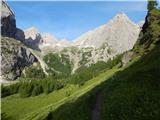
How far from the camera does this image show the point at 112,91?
51.5 meters

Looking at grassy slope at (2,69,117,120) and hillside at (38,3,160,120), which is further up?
hillside at (38,3,160,120)

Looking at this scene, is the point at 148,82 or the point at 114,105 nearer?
the point at 114,105

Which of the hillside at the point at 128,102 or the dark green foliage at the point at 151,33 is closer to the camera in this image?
the hillside at the point at 128,102

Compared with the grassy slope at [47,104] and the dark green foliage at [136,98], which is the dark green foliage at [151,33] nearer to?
the grassy slope at [47,104]

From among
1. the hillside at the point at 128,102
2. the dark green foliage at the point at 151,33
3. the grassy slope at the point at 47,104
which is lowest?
the grassy slope at the point at 47,104

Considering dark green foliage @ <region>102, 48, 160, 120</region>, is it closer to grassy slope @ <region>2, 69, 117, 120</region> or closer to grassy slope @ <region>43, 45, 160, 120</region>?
grassy slope @ <region>43, 45, 160, 120</region>

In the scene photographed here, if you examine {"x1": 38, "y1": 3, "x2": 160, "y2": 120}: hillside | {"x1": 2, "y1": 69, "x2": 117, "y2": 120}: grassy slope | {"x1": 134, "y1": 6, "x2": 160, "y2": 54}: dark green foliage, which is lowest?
{"x1": 2, "y1": 69, "x2": 117, "y2": 120}: grassy slope

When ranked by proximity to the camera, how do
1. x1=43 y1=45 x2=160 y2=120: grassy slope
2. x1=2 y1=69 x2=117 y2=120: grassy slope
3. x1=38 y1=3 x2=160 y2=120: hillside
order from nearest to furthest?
x1=43 y1=45 x2=160 y2=120: grassy slope
x1=38 y1=3 x2=160 y2=120: hillside
x1=2 y1=69 x2=117 y2=120: grassy slope

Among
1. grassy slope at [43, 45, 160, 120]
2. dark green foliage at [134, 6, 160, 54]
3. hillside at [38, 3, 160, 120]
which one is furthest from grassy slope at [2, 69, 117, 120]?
grassy slope at [43, 45, 160, 120]

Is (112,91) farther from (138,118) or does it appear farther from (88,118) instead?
(138,118)

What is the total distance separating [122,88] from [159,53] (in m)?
22.2

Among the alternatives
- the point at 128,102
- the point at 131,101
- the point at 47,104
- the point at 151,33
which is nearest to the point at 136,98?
the point at 131,101

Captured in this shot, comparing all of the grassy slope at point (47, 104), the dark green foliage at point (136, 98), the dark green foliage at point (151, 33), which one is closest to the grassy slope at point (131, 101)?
the dark green foliage at point (136, 98)

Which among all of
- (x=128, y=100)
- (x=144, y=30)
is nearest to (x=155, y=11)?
(x=144, y=30)
